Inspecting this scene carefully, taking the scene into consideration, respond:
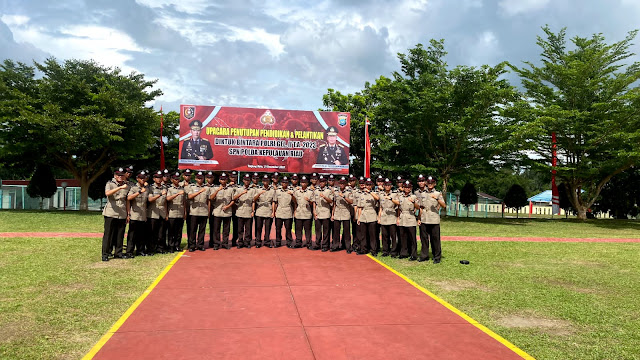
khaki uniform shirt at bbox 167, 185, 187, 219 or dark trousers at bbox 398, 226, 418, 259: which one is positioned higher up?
khaki uniform shirt at bbox 167, 185, 187, 219

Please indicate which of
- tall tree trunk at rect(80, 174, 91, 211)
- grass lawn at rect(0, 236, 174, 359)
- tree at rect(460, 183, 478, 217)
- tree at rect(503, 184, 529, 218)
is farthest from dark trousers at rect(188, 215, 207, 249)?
tree at rect(460, 183, 478, 217)

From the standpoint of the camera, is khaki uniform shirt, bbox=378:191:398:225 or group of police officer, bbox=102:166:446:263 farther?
khaki uniform shirt, bbox=378:191:398:225

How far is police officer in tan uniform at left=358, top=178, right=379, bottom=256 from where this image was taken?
→ 960 centimetres

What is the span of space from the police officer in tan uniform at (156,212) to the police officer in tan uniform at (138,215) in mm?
127

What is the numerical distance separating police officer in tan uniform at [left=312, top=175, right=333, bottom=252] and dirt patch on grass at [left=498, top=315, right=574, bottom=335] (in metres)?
5.25

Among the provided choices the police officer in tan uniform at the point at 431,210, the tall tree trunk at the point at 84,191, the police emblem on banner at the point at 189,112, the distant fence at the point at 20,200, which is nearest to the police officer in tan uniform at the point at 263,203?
the police officer in tan uniform at the point at 431,210

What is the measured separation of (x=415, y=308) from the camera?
5.61 metres

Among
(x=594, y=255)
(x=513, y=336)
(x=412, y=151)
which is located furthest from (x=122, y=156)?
(x=513, y=336)

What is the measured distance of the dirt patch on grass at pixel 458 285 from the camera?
6.73 meters

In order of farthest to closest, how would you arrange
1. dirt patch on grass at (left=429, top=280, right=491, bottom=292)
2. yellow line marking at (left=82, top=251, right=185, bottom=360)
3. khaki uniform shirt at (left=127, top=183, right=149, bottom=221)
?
khaki uniform shirt at (left=127, top=183, right=149, bottom=221)
dirt patch on grass at (left=429, top=280, right=491, bottom=292)
yellow line marking at (left=82, top=251, right=185, bottom=360)

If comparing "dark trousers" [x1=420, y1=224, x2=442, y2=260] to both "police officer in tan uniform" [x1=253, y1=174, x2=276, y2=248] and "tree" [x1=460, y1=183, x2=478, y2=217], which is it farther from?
"tree" [x1=460, y1=183, x2=478, y2=217]

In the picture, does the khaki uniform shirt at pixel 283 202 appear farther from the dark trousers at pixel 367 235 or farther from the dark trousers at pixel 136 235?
the dark trousers at pixel 136 235

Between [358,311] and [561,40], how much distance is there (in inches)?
971

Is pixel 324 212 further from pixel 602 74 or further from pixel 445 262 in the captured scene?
pixel 602 74
